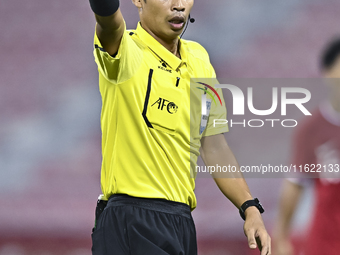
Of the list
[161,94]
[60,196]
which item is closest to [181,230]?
[161,94]

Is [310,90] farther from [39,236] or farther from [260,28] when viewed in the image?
[39,236]

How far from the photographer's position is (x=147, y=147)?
1.76m

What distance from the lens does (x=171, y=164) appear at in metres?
1.81

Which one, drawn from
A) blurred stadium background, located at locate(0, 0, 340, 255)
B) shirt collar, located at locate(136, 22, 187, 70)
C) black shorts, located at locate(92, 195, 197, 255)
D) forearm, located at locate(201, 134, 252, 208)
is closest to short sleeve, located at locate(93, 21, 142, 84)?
shirt collar, located at locate(136, 22, 187, 70)

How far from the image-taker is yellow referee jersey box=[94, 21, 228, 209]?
174cm

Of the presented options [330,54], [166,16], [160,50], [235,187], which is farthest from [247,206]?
[330,54]

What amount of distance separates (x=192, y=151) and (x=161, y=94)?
26cm

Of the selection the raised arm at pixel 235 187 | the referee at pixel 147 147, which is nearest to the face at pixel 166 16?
the referee at pixel 147 147

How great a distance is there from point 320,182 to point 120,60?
1939 mm

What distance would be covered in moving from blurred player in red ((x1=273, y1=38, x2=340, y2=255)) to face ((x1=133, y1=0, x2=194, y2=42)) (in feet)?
5.39

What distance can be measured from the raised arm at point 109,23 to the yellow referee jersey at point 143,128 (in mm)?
29

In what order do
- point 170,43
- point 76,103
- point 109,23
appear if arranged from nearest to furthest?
point 109,23, point 170,43, point 76,103

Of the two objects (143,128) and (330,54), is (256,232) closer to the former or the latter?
(143,128)

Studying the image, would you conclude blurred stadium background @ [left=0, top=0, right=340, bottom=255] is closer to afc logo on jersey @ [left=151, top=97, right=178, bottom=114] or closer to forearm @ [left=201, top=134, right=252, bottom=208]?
forearm @ [left=201, top=134, right=252, bottom=208]
